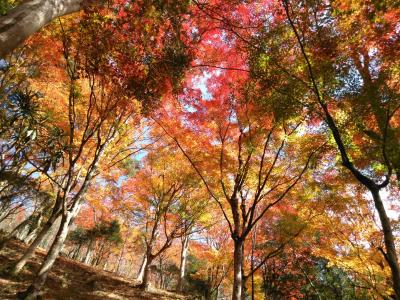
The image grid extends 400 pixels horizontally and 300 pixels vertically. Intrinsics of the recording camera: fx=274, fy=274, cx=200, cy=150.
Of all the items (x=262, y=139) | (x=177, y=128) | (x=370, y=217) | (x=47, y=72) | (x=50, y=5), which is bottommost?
(x=50, y=5)

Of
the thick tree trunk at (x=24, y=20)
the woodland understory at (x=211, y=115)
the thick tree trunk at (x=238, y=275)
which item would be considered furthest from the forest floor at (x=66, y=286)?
the thick tree trunk at (x=24, y=20)

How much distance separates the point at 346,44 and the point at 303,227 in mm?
7907

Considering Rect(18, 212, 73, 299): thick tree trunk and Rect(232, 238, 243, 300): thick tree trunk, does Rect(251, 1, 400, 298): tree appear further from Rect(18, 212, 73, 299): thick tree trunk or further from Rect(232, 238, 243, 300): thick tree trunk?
Rect(18, 212, 73, 299): thick tree trunk

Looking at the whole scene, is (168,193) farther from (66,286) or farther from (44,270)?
(44,270)

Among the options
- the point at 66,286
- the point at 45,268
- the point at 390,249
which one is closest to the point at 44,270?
the point at 45,268

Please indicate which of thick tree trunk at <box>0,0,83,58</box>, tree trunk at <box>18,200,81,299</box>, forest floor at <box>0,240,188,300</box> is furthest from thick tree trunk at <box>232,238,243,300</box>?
thick tree trunk at <box>0,0,83,58</box>

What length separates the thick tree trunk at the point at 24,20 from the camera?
3527mm

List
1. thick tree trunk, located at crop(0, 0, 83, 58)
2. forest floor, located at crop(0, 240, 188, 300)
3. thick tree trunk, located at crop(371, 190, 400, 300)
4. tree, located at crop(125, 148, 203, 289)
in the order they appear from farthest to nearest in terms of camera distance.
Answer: tree, located at crop(125, 148, 203, 289) → forest floor, located at crop(0, 240, 188, 300) → thick tree trunk, located at crop(371, 190, 400, 300) → thick tree trunk, located at crop(0, 0, 83, 58)

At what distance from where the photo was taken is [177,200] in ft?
54.5

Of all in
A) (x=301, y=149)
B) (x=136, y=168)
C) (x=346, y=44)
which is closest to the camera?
(x=346, y=44)

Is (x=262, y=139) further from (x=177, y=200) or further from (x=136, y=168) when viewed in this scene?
(x=136, y=168)

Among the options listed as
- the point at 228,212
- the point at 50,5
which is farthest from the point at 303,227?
the point at 50,5

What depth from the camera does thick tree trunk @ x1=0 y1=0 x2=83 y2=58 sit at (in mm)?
3527

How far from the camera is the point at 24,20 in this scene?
3.79 metres
